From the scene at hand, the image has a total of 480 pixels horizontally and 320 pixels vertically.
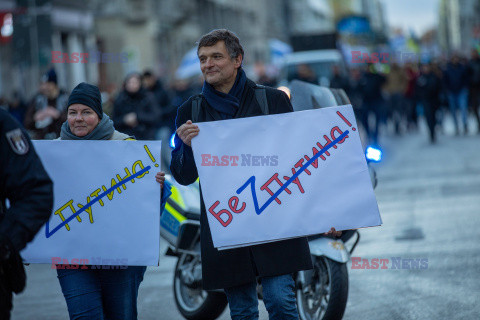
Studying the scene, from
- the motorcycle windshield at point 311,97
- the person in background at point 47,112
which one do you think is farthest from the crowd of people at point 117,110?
the motorcycle windshield at point 311,97

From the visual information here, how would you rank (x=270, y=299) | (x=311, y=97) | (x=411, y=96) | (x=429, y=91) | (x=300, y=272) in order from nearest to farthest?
(x=270, y=299)
(x=300, y=272)
(x=311, y=97)
(x=429, y=91)
(x=411, y=96)

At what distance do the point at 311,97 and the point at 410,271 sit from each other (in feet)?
8.06

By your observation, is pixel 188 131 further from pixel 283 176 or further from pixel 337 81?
pixel 337 81

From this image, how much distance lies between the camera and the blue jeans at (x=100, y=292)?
505 centimetres

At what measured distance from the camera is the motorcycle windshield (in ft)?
22.6

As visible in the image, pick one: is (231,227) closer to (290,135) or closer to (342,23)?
(290,135)

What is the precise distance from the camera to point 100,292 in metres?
5.19

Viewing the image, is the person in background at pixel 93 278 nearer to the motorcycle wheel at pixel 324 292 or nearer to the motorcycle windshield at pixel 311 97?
the motorcycle wheel at pixel 324 292

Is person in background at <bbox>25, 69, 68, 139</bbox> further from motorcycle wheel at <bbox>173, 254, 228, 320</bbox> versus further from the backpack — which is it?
the backpack

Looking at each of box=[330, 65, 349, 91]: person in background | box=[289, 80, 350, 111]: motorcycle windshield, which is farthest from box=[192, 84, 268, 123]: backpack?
box=[330, 65, 349, 91]: person in background

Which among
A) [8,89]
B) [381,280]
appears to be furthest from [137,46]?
[381,280]

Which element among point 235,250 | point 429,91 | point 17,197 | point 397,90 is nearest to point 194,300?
point 235,250

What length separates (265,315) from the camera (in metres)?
7.49

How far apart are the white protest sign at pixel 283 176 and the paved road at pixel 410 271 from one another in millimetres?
2124
